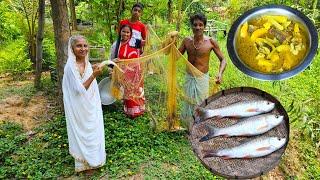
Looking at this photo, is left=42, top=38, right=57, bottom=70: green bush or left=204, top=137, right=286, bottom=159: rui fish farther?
left=42, top=38, right=57, bottom=70: green bush

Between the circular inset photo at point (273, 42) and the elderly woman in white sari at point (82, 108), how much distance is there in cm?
177

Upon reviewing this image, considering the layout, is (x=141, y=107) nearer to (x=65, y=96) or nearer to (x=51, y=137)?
(x=51, y=137)

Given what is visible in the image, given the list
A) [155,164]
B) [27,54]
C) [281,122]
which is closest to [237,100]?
[281,122]

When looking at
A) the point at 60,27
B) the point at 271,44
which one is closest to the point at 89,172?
the point at 60,27

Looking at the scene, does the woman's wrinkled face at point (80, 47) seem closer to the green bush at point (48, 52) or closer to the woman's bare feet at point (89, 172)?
the woman's bare feet at point (89, 172)

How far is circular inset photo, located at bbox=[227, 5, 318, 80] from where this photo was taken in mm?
2490

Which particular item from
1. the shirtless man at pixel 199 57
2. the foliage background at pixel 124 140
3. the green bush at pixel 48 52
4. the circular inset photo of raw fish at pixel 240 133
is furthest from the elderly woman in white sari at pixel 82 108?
the green bush at pixel 48 52

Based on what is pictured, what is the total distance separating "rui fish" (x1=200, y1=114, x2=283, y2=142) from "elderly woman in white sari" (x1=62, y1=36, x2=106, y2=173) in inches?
68.6

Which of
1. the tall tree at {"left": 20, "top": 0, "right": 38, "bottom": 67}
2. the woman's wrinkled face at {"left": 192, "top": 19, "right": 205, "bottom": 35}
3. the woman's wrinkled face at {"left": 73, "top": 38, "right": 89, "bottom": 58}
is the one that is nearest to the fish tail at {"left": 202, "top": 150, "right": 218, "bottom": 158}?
the woman's wrinkled face at {"left": 73, "top": 38, "right": 89, "bottom": 58}

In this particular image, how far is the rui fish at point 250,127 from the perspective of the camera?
8.31 ft

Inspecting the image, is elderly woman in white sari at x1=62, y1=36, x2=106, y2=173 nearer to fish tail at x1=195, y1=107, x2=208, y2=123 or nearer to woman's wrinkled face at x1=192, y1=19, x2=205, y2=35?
woman's wrinkled face at x1=192, y1=19, x2=205, y2=35

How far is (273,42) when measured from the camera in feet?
8.32

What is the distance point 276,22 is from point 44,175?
310 cm

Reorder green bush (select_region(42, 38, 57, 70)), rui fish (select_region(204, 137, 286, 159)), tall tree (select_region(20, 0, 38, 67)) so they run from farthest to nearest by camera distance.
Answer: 1. green bush (select_region(42, 38, 57, 70))
2. tall tree (select_region(20, 0, 38, 67))
3. rui fish (select_region(204, 137, 286, 159))
